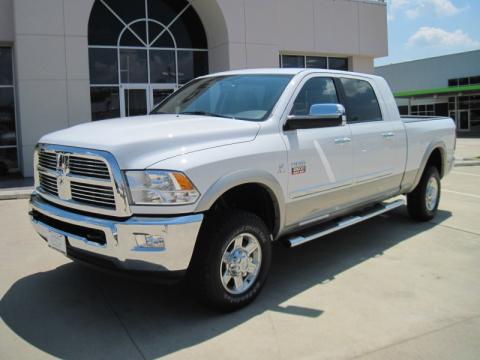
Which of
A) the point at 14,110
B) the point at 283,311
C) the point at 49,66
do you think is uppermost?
the point at 49,66

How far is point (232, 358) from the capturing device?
130 inches

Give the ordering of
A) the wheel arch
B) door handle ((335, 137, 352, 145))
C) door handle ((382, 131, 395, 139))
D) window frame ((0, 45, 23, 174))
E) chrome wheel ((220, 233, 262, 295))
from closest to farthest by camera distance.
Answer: chrome wheel ((220, 233, 262, 295)) < door handle ((335, 137, 352, 145)) < door handle ((382, 131, 395, 139)) < the wheel arch < window frame ((0, 45, 23, 174))

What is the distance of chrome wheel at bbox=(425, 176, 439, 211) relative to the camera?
7.04 metres

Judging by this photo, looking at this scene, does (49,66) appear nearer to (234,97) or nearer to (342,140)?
(234,97)

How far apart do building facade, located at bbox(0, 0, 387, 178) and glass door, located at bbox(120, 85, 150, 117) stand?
31 millimetres

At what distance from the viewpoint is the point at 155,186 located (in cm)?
346

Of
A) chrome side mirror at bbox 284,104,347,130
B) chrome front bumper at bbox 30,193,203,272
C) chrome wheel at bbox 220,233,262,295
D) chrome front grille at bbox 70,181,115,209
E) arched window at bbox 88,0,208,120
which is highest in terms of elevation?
arched window at bbox 88,0,208,120

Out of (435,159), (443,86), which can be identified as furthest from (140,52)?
(443,86)

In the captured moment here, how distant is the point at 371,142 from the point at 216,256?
265 centimetres

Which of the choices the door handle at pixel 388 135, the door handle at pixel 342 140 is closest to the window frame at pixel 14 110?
the door handle at pixel 388 135

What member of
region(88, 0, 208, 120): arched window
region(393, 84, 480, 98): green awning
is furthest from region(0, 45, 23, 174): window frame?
region(393, 84, 480, 98): green awning

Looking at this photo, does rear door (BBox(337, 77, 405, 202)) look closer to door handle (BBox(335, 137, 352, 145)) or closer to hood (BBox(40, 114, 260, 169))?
door handle (BBox(335, 137, 352, 145))

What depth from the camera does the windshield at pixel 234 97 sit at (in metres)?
4.59

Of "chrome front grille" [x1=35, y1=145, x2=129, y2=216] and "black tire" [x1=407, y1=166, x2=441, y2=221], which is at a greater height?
"chrome front grille" [x1=35, y1=145, x2=129, y2=216]
